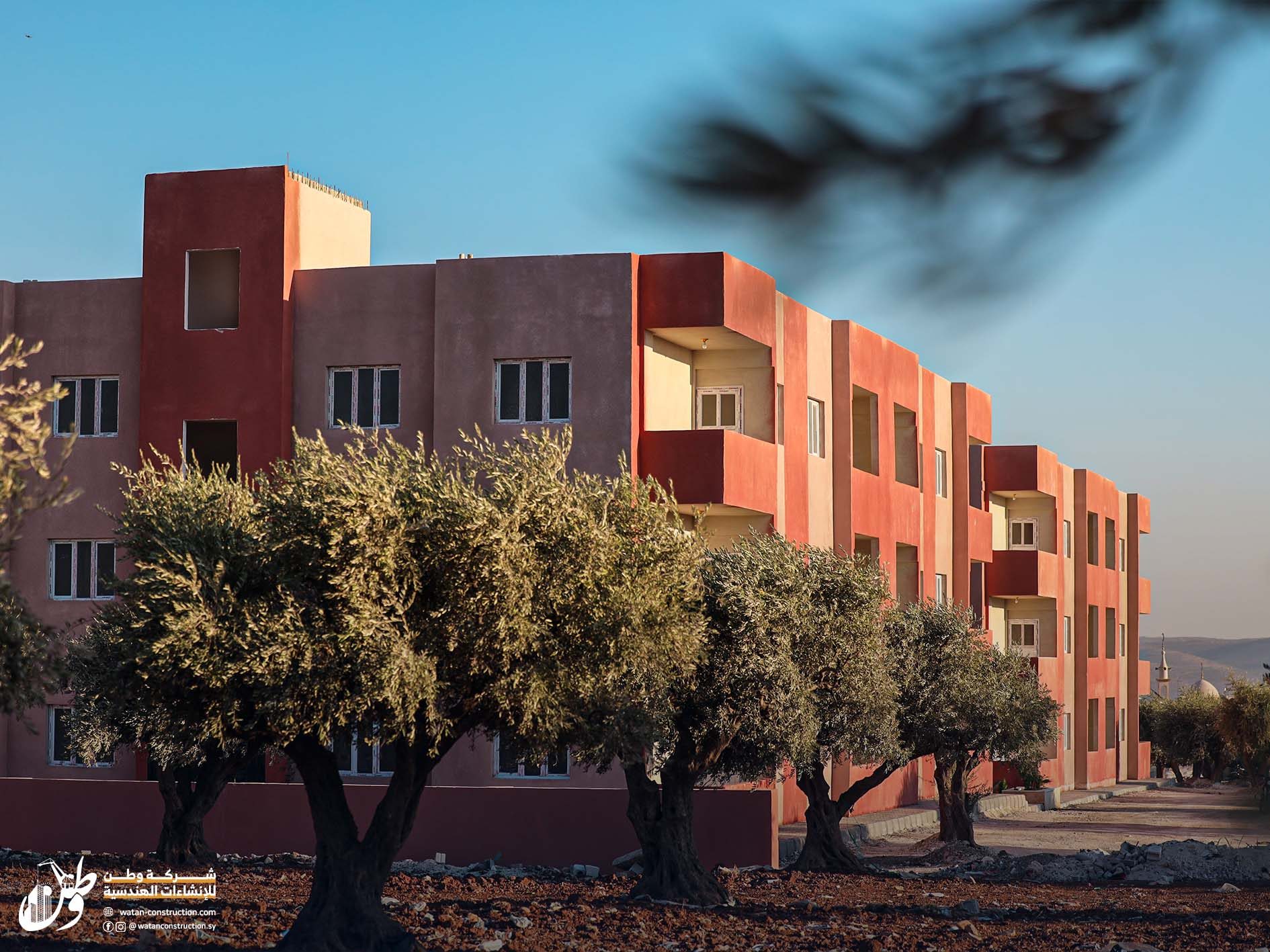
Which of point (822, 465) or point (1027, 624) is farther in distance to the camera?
point (1027, 624)

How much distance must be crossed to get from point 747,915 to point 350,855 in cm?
565

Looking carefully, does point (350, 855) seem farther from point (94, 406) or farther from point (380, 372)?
point (94, 406)

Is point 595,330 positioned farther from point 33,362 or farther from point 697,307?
point 33,362

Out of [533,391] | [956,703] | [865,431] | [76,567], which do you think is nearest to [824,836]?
[956,703]

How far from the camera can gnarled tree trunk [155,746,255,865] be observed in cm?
2239

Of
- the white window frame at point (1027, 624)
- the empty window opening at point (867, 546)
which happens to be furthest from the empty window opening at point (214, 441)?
the white window frame at point (1027, 624)

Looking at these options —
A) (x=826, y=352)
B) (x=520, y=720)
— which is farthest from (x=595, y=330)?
(x=520, y=720)

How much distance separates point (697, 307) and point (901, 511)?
12.7 m

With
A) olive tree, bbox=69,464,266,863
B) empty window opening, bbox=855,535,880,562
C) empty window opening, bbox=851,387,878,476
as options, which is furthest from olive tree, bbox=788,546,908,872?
empty window opening, bbox=851,387,878,476

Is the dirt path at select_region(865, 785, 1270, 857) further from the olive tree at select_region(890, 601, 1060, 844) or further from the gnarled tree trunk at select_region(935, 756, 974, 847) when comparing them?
the olive tree at select_region(890, 601, 1060, 844)

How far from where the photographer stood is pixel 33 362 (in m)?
31.1

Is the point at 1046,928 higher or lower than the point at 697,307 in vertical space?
lower

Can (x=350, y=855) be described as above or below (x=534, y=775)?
above

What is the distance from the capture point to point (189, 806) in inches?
890
